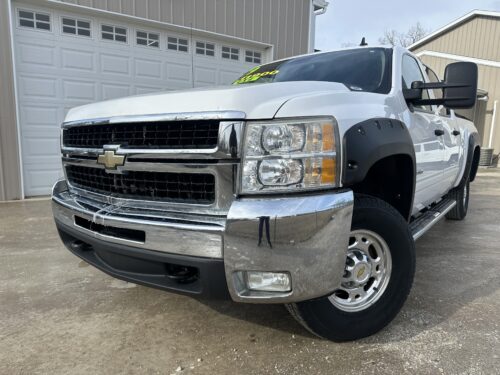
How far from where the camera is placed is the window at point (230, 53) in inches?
352

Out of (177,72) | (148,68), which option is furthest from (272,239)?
(177,72)

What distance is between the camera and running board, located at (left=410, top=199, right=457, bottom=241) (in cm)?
310

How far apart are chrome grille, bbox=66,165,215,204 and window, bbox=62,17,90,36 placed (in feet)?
19.1

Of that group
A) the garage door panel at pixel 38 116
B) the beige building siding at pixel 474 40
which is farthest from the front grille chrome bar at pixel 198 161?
the beige building siding at pixel 474 40

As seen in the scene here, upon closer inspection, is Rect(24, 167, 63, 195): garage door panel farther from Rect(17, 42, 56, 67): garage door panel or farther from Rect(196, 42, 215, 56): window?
Rect(196, 42, 215, 56): window

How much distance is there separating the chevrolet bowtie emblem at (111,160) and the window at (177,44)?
6.53 metres

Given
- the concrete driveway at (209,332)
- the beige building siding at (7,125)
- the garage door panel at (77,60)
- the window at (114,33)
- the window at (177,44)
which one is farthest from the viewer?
the window at (177,44)

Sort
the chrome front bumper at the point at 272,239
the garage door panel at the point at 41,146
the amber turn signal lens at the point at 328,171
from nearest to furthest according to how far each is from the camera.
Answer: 1. the chrome front bumper at the point at 272,239
2. the amber turn signal lens at the point at 328,171
3. the garage door panel at the point at 41,146

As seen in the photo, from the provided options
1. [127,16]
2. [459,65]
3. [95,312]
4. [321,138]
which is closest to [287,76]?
[459,65]

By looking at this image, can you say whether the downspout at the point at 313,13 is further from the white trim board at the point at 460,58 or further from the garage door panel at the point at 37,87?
the white trim board at the point at 460,58

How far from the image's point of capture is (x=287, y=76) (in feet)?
11.3

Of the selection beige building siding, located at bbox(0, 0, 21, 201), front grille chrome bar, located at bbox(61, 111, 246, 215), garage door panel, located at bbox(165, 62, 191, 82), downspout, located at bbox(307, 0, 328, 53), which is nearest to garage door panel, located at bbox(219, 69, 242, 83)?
garage door panel, located at bbox(165, 62, 191, 82)

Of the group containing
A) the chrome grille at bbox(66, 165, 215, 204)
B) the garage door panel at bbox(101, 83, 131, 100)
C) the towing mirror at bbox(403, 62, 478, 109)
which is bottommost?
the chrome grille at bbox(66, 165, 215, 204)

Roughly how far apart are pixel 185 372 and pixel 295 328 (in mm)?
745
